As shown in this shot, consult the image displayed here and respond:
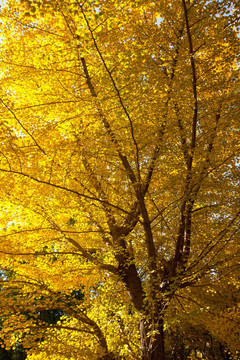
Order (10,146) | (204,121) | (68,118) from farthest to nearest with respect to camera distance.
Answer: (204,121) → (68,118) → (10,146)

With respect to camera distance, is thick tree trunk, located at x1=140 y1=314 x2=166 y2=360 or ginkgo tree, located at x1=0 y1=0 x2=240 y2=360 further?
thick tree trunk, located at x1=140 y1=314 x2=166 y2=360

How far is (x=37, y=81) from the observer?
369 centimetres

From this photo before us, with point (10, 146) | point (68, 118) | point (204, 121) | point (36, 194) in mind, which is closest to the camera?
point (10, 146)

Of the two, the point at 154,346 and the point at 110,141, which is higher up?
the point at 110,141

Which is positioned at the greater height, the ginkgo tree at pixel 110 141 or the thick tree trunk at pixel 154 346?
the ginkgo tree at pixel 110 141

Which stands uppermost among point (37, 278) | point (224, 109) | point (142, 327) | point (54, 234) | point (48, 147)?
point (224, 109)

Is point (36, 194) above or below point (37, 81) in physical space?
below

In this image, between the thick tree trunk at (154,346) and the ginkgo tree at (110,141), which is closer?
the ginkgo tree at (110,141)

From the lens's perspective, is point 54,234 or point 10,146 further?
point 54,234

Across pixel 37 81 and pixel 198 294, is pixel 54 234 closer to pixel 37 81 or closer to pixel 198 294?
pixel 37 81

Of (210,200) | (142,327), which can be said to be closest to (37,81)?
(210,200)

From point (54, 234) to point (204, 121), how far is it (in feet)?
11.8

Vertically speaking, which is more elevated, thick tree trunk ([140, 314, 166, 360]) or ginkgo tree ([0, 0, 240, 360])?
ginkgo tree ([0, 0, 240, 360])

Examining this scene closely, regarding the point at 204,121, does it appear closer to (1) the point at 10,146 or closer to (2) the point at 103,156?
(2) the point at 103,156
